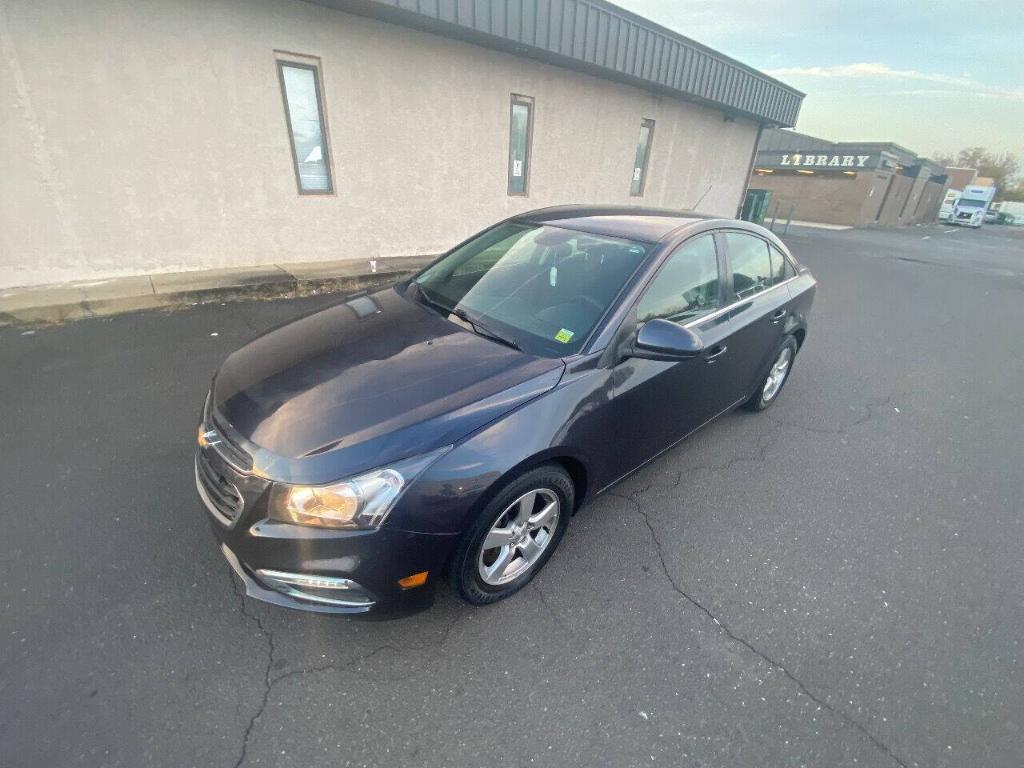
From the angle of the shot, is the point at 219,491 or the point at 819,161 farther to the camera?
the point at 819,161

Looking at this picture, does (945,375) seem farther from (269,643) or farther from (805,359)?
(269,643)

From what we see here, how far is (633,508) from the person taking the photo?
9.12 ft

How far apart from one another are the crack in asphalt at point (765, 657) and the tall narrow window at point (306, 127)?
6340 millimetres

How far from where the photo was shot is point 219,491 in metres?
1.84

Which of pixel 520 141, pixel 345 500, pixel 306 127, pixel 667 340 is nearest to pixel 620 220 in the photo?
pixel 667 340

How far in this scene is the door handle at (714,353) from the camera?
2.74 meters

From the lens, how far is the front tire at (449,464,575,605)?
1.88m

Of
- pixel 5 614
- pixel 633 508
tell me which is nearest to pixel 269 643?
pixel 5 614

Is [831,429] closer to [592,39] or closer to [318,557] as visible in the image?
[318,557]

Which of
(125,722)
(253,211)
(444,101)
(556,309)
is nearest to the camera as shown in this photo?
(125,722)

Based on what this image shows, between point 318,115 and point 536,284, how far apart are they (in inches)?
216

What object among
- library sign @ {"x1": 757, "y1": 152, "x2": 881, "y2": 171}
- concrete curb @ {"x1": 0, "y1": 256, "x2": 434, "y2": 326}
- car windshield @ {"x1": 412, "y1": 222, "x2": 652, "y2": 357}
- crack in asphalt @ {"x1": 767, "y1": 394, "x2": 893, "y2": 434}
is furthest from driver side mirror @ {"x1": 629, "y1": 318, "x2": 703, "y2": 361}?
library sign @ {"x1": 757, "y1": 152, "x2": 881, "y2": 171}

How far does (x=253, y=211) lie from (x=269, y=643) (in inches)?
232

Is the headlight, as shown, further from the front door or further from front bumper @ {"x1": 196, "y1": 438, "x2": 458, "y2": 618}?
the front door
